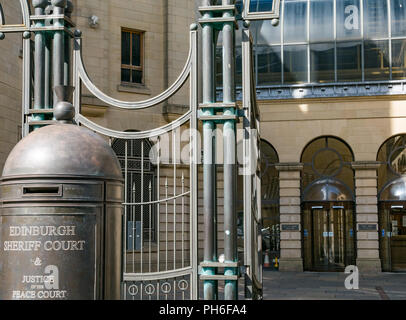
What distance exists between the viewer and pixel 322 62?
26094 millimetres

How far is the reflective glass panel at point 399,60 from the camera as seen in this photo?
25.3 m

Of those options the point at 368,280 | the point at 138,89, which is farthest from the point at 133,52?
the point at 368,280

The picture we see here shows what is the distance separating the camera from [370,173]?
24547mm

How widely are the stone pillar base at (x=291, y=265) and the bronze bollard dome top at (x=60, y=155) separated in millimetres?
20343

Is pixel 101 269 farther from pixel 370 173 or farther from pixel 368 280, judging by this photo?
pixel 370 173

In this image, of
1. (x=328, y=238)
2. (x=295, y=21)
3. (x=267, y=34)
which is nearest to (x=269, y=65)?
(x=267, y=34)

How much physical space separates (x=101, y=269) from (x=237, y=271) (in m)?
2.69

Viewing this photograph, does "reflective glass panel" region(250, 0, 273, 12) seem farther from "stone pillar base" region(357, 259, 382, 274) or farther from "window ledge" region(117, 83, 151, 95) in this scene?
"stone pillar base" region(357, 259, 382, 274)

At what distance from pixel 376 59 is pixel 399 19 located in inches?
70.5

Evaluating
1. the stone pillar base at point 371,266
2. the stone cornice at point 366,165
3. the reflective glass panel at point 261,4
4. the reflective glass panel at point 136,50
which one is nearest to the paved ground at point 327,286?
the stone pillar base at point 371,266

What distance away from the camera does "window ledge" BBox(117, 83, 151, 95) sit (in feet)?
76.1

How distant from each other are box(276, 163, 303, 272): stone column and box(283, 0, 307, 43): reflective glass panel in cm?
533

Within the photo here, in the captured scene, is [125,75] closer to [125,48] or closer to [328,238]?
[125,48]

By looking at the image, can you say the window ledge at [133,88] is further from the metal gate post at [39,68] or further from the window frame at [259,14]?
the window frame at [259,14]
